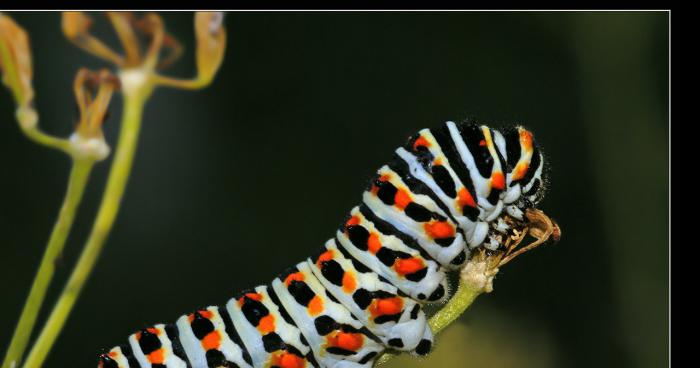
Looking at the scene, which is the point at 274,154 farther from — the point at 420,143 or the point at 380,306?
the point at 380,306

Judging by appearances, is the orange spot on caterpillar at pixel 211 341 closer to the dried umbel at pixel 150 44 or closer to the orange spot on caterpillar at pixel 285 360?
the orange spot on caterpillar at pixel 285 360

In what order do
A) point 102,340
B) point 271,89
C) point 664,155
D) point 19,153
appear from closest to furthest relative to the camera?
point 664,155 → point 102,340 → point 19,153 → point 271,89

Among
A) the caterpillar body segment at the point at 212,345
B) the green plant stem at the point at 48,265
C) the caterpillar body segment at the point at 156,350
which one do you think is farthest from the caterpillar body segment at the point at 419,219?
the green plant stem at the point at 48,265

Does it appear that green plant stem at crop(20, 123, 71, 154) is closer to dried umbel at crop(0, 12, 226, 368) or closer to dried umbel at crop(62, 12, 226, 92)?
dried umbel at crop(0, 12, 226, 368)

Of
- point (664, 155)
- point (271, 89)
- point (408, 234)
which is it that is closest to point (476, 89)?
point (271, 89)

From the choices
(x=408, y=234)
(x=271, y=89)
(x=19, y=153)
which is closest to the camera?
(x=408, y=234)

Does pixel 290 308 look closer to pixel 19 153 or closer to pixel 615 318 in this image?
pixel 615 318
